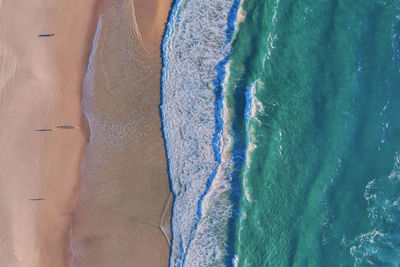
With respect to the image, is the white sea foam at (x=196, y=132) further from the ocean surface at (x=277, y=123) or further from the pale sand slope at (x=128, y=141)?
the pale sand slope at (x=128, y=141)

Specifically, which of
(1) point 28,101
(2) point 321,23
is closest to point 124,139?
(1) point 28,101

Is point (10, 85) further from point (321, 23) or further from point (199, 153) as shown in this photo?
point (321, 23)

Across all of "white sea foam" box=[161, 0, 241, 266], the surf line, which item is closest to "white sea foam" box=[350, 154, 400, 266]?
"white sea foam" box=[161, 0, 241, 266]

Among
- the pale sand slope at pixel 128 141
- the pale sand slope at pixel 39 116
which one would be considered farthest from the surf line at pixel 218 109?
the pale sand slope at pixel 39 116

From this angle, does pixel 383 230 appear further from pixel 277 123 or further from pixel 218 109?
pixel 218 109

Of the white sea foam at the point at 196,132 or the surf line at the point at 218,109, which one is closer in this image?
the white sea foam at the point at 196,132

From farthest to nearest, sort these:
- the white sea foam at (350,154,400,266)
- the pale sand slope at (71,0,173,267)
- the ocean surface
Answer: the white sea foam at (350,154,400,266) → the ocean surface → the pale sand slope at (71,0,173,267)

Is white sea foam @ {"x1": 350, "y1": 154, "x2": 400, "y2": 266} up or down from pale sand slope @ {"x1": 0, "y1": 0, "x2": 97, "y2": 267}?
down

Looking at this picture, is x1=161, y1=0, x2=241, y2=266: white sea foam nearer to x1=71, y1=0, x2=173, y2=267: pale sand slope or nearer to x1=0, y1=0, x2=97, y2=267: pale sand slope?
x1=71, y1=0, x2=173, y2=267: pale sand slope
